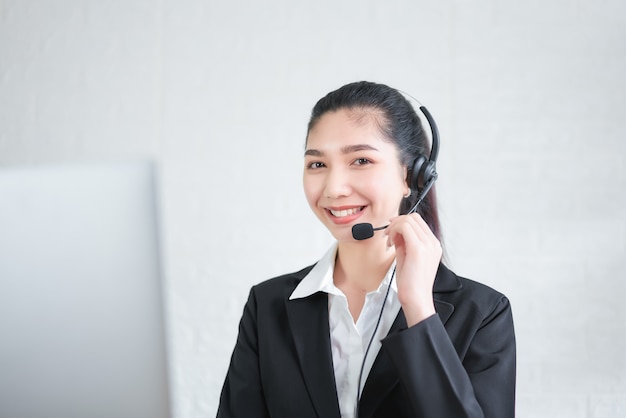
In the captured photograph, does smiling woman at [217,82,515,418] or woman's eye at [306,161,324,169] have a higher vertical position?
woman's eye at [306,161,324,169]

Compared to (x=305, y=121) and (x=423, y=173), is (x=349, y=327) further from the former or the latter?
(x=305, y=121)

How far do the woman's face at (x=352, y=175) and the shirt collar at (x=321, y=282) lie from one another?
11cm

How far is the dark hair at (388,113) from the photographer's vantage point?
1.47 metres

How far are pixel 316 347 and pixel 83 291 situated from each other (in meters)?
0.90

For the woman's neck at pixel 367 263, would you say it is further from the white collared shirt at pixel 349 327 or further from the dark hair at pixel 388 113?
the dark hair at pixel 388 113

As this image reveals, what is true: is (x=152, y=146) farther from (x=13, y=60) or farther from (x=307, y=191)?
(x=307, y=191)

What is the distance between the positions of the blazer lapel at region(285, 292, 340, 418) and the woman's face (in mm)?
180

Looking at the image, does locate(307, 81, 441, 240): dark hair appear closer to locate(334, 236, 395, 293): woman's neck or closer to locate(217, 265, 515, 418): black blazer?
locate(334, 236, 395, 293): woman's neck

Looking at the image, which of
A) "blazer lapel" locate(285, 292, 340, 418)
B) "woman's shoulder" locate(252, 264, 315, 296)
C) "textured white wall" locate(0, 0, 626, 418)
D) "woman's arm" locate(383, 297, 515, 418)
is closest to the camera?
"woman's arm" locate(383, 297, 515, 418)

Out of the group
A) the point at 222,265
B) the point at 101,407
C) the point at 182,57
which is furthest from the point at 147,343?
the point at 182,57

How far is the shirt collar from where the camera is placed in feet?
4.72

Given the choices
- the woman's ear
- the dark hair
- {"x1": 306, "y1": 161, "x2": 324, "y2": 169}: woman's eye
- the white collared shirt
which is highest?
the dark hair

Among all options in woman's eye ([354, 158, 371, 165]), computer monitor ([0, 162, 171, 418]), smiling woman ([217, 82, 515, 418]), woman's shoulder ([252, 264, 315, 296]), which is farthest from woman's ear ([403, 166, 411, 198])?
computer monitor ([0, 162, 171, 418])

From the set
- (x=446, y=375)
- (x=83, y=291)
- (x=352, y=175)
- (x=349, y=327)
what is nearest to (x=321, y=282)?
(x=349, y=327)
